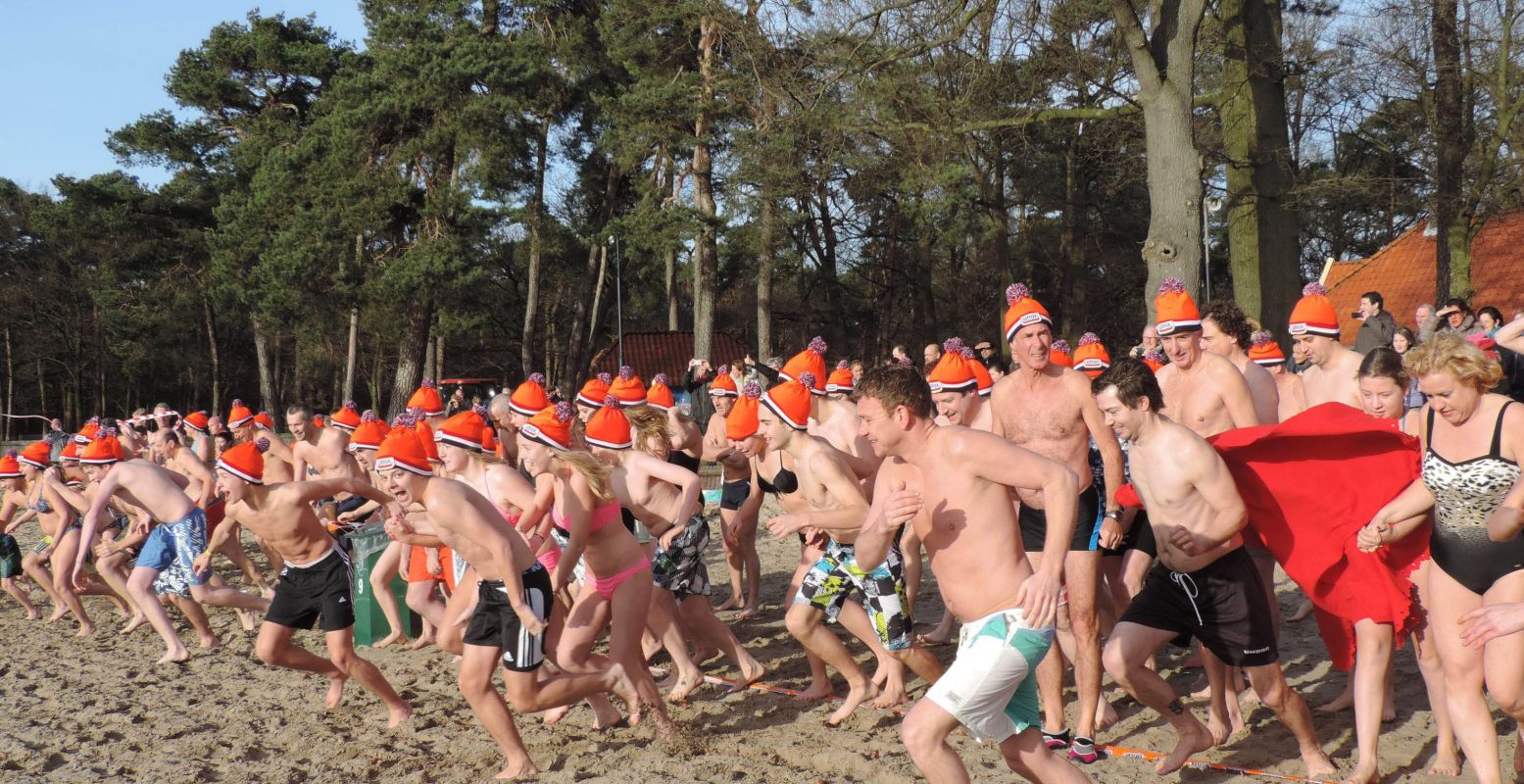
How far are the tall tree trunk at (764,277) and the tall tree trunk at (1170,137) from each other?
1265 cm

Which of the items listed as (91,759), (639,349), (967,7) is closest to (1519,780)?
(91,759)

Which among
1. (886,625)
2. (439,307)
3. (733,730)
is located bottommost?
(733,730)

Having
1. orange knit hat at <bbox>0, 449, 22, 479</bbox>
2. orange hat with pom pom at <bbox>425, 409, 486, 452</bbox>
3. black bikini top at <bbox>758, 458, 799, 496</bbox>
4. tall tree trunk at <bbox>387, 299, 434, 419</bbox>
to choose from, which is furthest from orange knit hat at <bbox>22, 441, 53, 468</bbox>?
tall tree trunk at <bbox>387, 299, 434, 419</bbox>

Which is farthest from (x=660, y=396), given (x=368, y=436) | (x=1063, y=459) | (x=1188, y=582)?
(x=1188, y=582)

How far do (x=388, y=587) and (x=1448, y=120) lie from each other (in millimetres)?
16930

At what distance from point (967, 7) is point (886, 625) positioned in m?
8.64

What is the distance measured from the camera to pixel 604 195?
104 feet

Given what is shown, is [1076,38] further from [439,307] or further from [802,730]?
[439,307]

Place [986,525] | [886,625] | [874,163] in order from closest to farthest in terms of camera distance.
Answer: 1. [986,525]
2. [886,625]
3. [874,163]

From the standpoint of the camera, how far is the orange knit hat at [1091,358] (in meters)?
7.48

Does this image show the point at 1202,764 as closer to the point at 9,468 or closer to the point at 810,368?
the point at 810,368

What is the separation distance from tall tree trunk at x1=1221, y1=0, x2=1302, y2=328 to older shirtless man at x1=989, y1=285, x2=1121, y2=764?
23.5 ft

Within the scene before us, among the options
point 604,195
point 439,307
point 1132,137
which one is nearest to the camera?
point 1132,137

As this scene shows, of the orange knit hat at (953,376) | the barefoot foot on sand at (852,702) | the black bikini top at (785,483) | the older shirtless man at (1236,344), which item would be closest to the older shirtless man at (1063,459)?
the orange knit hat at (953,376)
